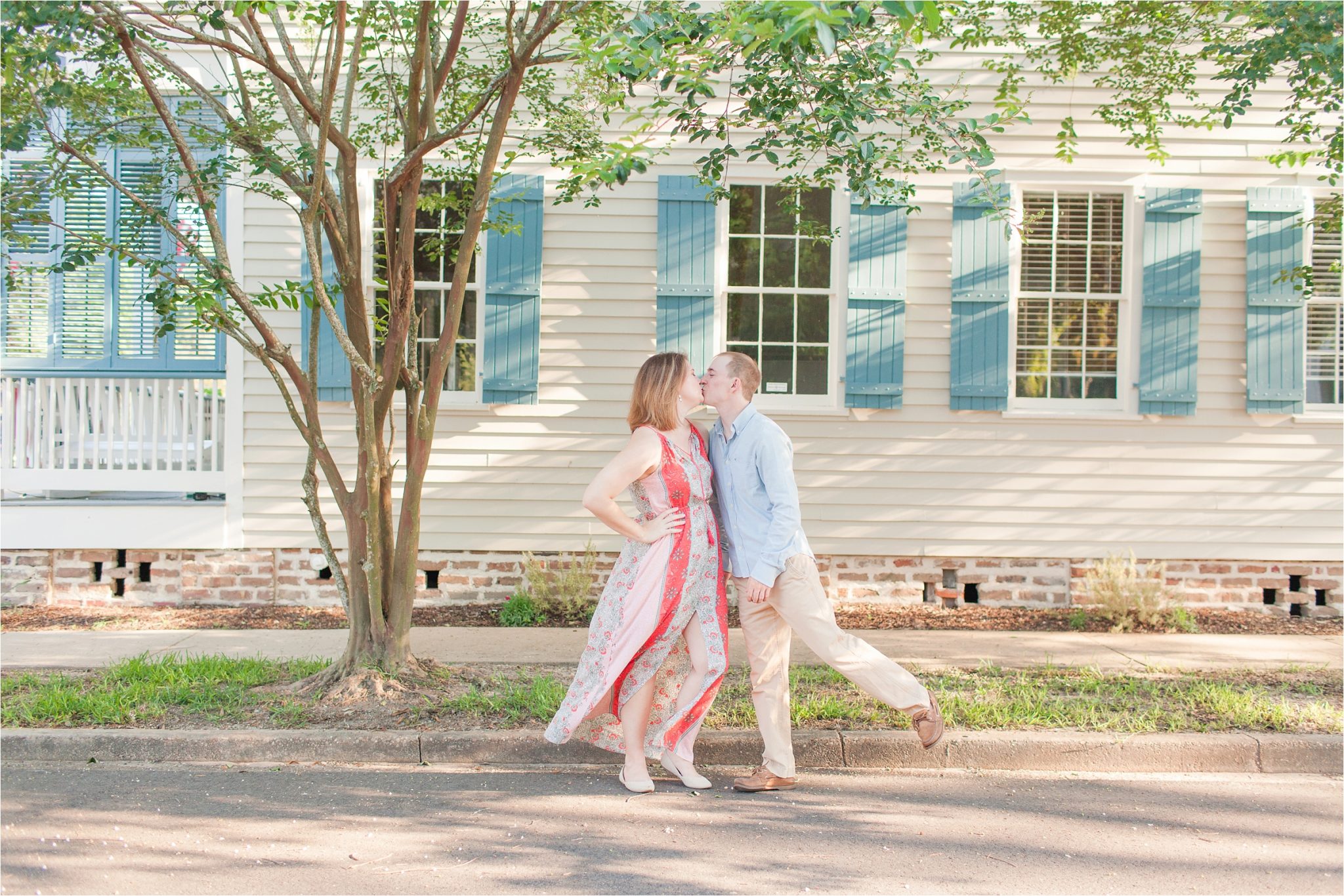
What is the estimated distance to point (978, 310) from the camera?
845 centimetres

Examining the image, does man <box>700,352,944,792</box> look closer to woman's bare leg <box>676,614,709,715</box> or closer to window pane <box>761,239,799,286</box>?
woman's bare leg <box>676,614,709,715</box>

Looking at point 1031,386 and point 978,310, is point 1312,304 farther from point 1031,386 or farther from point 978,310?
point 978,310

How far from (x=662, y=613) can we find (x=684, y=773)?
78 cm

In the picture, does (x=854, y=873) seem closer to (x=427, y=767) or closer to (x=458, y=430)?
(x=427, y=767)

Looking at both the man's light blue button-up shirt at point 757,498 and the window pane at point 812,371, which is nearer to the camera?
the man's light blue button-up shirt at point 757,498

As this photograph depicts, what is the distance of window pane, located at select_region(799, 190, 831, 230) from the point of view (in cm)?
862

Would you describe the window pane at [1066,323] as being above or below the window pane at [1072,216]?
below

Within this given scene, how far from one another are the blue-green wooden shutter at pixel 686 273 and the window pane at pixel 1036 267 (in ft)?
8.76

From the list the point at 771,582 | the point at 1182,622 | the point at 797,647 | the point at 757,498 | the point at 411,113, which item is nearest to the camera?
the point at 771,582

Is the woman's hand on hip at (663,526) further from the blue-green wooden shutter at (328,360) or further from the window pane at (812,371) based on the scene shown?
the blue-green wooden shutter at (328,360)

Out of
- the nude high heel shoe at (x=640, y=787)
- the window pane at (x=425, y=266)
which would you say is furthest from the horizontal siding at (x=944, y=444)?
the nude high heel shoe at (x=640, y=787)

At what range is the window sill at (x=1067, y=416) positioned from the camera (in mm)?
8469

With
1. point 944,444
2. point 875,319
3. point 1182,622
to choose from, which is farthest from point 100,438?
point 1182,622

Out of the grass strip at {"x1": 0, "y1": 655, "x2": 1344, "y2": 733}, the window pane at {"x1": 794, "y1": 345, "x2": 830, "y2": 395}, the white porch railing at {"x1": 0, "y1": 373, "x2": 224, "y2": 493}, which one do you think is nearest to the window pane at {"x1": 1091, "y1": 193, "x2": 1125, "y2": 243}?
the window pane at {"x1": 794, "y1": 345, "x2": 830, "y2": 395}
